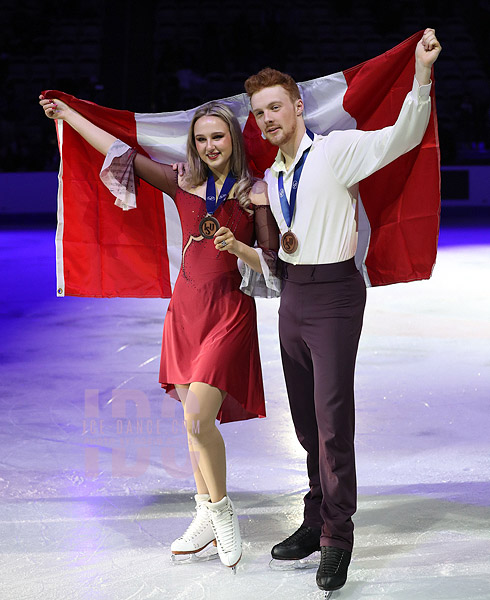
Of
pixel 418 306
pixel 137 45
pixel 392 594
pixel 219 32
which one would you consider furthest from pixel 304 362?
pixel 219 32

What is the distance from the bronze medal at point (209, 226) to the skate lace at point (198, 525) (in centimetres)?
98

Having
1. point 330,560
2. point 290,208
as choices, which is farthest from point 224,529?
point 290,208

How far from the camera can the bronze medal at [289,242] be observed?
9.32 feet

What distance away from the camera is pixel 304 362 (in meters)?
2.94

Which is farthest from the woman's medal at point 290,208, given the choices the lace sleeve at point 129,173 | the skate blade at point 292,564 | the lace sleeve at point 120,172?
the skate blade at point 292,564

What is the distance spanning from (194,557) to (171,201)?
140cm

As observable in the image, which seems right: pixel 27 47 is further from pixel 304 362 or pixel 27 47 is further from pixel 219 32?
pixel 304 362

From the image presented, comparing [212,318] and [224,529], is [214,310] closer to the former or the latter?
[212,318]

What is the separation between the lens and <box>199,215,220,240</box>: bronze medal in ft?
9.50

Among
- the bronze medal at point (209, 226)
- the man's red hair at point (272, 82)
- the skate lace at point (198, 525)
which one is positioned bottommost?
the skate lace at point (198, 525)

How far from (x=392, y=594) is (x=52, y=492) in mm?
1550

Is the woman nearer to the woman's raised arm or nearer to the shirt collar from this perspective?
the woman's raised arm

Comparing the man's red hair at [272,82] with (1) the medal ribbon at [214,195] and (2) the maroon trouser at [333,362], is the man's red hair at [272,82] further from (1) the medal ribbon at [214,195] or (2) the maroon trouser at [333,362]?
(2) the maroon trouser at [333,362]

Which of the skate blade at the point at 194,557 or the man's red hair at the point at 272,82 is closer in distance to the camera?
the man's red hair at the point at 272,82
